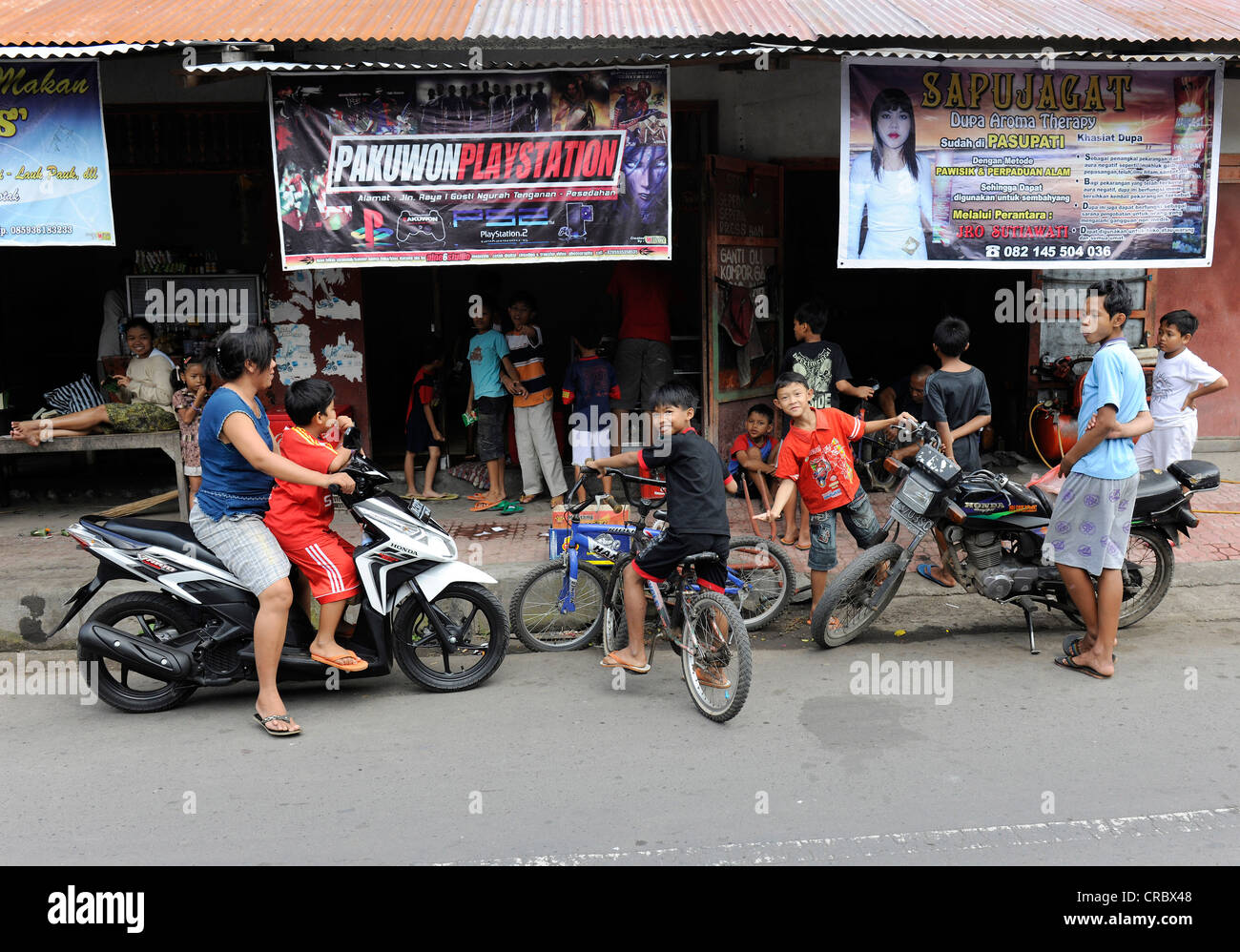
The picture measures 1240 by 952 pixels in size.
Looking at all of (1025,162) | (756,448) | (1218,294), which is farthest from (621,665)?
(1218,294)

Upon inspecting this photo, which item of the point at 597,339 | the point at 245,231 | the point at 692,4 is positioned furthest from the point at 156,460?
the point at 692,4

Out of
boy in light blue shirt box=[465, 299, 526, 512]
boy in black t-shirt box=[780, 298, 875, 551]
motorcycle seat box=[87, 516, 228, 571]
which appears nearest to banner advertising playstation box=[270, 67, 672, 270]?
boy in black t-shirt box=[780, 298, 875, 551]

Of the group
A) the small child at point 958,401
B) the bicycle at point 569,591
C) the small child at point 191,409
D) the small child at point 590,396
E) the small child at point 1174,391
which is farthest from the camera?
the small child at point 590,396

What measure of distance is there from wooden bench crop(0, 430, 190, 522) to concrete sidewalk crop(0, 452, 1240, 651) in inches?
27.1

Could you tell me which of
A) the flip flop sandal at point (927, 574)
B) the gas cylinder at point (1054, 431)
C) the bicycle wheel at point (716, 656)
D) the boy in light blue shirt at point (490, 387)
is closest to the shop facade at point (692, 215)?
the gas cylinder at point (1054, 431)

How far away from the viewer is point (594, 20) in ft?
24.1

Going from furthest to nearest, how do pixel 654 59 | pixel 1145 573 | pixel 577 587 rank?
pixel 654 59
pixel 1145 573
pixel 577 587

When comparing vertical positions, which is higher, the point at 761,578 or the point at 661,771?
the point at 761,578

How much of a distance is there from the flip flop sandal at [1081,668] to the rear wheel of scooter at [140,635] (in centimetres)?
430

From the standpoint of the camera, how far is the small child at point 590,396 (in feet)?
28.5

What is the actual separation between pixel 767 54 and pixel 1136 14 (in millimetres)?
3007

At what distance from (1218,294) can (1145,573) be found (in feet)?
15.9

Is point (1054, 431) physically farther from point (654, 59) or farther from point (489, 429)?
point (654, 59)

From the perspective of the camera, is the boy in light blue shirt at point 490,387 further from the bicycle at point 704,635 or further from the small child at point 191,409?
the bicycle at point 704,635
